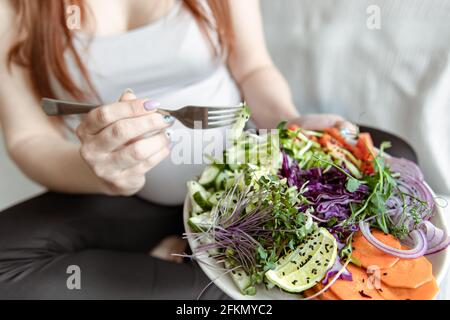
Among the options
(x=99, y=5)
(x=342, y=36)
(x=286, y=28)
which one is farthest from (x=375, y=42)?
(x=99, y=5)

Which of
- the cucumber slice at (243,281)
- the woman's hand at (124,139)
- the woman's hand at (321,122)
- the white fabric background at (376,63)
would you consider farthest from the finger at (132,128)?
the white fabric background at (376,63)

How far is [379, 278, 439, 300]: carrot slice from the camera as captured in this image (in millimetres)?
558

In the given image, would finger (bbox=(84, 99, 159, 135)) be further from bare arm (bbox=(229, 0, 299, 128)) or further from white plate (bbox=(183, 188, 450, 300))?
bare arm (bbox=(229, 0, 299, 128))

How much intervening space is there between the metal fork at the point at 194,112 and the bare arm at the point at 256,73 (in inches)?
12.5

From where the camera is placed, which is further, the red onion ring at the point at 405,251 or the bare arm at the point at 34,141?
the bare arm at the point at 34,141

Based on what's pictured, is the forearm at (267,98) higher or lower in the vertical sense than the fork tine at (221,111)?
lower

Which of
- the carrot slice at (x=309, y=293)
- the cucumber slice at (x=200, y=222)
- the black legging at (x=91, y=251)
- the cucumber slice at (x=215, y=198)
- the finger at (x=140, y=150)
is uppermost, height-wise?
the finger at (x=140, y=150)

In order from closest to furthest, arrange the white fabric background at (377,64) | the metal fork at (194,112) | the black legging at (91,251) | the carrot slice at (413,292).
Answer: the carrot slice at (413,292) < the metal fork at (194,112) < the black legging at (91,251) < the white fabric background at (377,64)

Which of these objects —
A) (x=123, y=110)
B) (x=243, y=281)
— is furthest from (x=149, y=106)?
(x=243, y=281)

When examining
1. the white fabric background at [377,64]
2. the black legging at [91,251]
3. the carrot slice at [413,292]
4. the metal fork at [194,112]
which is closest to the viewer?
the carrot slice at [413,292]

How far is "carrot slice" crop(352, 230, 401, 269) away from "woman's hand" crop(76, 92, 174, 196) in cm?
31

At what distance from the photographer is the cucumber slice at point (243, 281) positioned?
22.5 inches

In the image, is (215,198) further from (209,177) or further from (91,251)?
(91,251)

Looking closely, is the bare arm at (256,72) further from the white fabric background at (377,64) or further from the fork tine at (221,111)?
the fork tine at (221,111)
